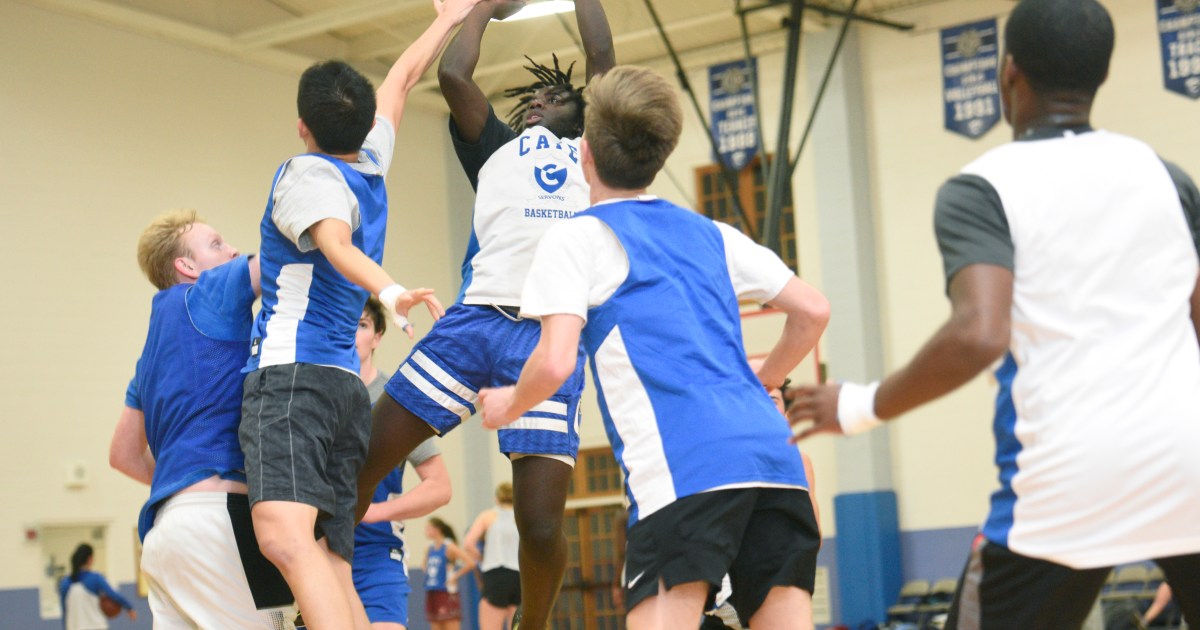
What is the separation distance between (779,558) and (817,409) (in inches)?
23.3

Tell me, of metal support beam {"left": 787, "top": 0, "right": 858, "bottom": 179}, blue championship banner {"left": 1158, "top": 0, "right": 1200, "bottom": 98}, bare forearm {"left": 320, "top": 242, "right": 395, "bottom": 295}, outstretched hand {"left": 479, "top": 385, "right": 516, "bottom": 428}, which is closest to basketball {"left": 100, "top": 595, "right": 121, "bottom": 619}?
metal support beam {"left": 787, "top": 0, "right": 858, "bottom": 179}

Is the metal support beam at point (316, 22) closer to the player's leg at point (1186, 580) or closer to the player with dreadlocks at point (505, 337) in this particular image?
the player with dreadlocks at point (505, 337)

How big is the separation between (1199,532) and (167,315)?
300cm

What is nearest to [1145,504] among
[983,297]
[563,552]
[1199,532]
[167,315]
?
[1199,532]

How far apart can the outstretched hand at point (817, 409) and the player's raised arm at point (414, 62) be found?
2.34 meters

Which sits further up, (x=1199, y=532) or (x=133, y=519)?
(x=1199, y=532)

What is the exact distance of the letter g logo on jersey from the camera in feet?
15.3

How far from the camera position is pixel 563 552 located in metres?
4.59

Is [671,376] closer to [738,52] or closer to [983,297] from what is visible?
[983,297]

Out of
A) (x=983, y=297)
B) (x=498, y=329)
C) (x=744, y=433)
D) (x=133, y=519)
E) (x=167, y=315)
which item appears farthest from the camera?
(x=133, y=519)

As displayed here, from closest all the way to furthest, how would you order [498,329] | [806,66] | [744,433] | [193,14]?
[744,433]
[498,329]
[193,14]
[806,66]

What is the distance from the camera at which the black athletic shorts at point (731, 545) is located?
9.74ft

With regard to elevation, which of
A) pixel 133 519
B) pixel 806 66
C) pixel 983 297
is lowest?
pixel 133 519

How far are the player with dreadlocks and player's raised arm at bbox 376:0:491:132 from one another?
0.07 metres
